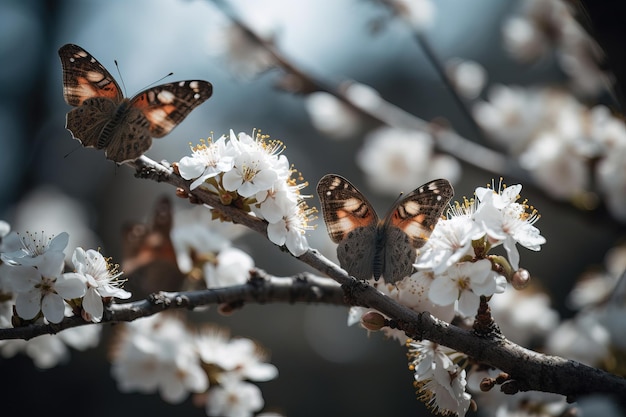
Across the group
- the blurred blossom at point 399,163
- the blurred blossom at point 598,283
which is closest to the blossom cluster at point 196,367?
the blurred blossom at point 598,283

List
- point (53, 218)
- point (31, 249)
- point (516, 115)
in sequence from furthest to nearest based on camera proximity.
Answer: point (53, 218) → point (516, 115) → point (31, 249)

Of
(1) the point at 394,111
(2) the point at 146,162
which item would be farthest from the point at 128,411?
(2) the point at 146,162

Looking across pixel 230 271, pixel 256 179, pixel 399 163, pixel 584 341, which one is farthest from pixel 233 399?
pixel 399 163

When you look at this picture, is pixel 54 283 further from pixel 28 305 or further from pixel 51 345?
pixel 51 345

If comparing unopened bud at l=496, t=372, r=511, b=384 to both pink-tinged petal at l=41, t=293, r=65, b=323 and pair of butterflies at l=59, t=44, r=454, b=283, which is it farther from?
pink-tinged petal at l=41, t=293, r=65, b=323

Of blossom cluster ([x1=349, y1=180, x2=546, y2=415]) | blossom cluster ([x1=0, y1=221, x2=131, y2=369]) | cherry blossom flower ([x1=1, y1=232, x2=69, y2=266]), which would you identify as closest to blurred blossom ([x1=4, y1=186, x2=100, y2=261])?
cherry blossom flower ([x1=1, y1=232, x2=69, y2=266])

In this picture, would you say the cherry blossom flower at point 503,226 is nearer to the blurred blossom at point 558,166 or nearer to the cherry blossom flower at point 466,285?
the cherry blossom flower at point 466,285
